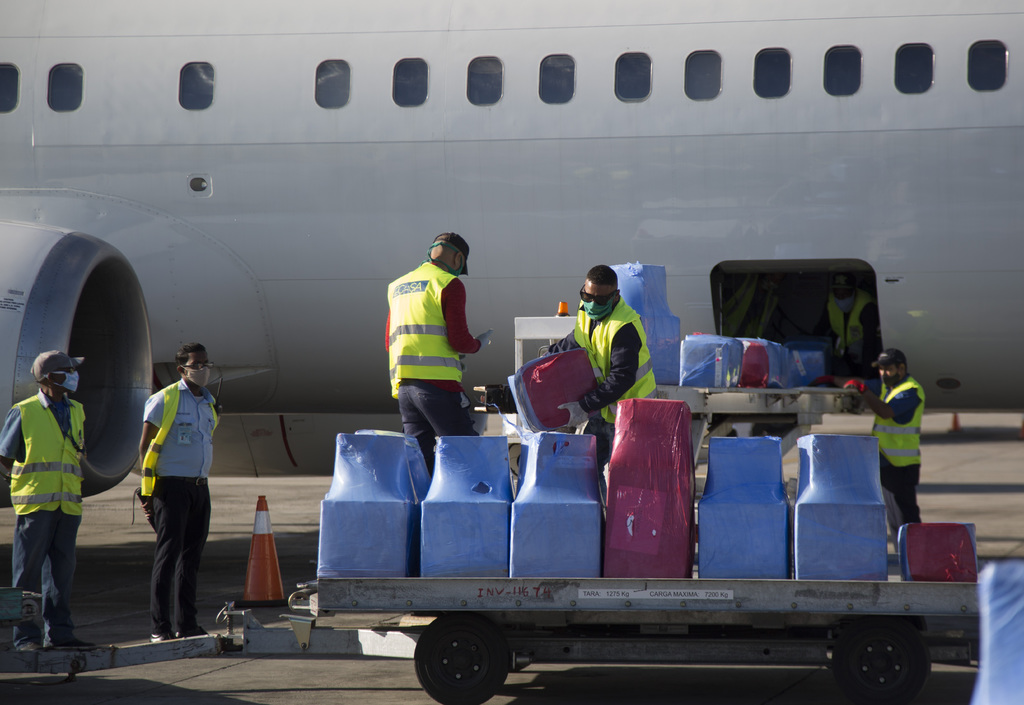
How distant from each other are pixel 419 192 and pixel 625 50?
5.77 ft

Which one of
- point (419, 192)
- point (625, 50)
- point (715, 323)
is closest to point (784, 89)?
point (625, 50)

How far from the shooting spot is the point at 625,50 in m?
8.18

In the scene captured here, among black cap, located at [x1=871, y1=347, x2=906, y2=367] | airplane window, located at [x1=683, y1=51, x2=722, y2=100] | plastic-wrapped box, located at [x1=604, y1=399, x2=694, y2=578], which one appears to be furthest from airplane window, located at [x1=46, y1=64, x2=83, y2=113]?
black cap, located at [x1=871, y1=347, x2=906, y2=367]

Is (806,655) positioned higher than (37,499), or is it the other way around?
(37,499)

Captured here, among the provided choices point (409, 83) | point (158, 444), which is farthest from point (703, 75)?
point (158, 444)

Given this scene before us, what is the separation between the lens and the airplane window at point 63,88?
8.82m

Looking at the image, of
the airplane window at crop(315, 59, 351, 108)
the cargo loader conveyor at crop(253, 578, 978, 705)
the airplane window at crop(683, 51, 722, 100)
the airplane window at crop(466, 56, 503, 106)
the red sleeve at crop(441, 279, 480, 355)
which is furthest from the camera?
the airplane window at crop(315, 59, 351, 108)

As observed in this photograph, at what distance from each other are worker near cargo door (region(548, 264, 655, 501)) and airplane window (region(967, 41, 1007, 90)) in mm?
3385

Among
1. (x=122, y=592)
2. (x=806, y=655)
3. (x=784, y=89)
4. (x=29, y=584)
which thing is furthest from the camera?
(x=122, y=592)

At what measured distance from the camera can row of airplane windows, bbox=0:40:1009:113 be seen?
7.80 metres

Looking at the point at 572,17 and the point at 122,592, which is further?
the point at 122,592

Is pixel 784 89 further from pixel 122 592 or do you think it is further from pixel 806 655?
pixel 122 592

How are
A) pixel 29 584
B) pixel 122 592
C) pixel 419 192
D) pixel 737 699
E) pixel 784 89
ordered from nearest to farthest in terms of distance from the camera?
pixel 737 699 < pixel 29 584 < pixel 784 89 < pixel 419 192 < pixel 122 592

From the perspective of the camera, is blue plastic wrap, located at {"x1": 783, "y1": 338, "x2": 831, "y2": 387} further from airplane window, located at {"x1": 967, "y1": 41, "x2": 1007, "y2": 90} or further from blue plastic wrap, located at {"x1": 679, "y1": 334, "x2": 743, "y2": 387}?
airplane window, located at {"x1": 967, "y1": 41, "x2": 1007, "y2": 90}
